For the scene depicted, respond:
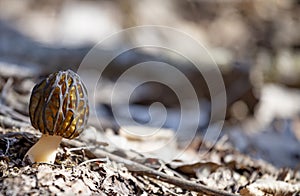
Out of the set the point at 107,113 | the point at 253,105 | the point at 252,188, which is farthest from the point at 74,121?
the point at 253,105

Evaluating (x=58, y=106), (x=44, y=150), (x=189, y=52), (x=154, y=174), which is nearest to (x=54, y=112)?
(x=58, y=106)

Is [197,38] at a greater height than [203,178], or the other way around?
[197,38]

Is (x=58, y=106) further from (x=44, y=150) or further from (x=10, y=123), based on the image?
(x=10, y=123)

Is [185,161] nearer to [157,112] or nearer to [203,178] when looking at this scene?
[203,178]

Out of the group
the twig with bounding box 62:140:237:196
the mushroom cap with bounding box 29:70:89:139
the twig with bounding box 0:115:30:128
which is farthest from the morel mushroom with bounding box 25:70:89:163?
the twig with bounding box 0:115:30:128

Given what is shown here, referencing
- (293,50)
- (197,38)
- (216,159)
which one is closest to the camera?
(216,159)
